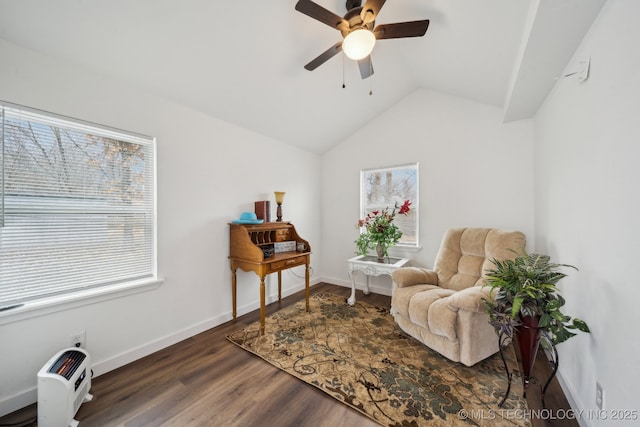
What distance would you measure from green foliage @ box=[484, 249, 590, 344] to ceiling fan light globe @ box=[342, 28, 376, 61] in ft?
5.75

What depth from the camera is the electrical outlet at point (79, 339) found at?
1688 mm

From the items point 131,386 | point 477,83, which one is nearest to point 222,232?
point 131,386

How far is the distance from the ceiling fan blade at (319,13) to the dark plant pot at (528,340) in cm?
224

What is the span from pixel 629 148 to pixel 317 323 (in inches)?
102

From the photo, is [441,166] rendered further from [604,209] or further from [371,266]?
[604,209]

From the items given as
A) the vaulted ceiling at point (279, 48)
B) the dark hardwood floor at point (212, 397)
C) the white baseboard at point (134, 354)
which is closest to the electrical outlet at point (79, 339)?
the white baseboard at point (134, 354)

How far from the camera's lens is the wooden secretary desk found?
241 cm

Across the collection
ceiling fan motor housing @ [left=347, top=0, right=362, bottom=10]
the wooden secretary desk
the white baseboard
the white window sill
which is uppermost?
ceiling fan motor housing @ [left=347, top=0, right=362, bottom=10]

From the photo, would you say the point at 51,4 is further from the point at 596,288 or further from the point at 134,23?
the point at 596,288

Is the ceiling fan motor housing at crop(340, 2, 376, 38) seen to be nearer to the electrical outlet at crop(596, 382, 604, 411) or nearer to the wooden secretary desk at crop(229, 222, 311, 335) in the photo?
the wooden secretary desk at crop(229, 222, 311, 335)

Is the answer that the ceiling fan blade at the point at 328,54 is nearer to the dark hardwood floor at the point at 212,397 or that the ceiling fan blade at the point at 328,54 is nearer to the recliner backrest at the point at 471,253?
the recliner backrest at the point at 471,253

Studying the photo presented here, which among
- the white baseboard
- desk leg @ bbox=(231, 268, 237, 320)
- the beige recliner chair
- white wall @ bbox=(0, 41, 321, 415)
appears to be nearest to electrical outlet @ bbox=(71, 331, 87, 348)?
white wall @ bbox=(0, 41, 321, 415)

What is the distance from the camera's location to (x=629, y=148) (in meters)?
1.04

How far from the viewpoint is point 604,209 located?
122 centimetres
